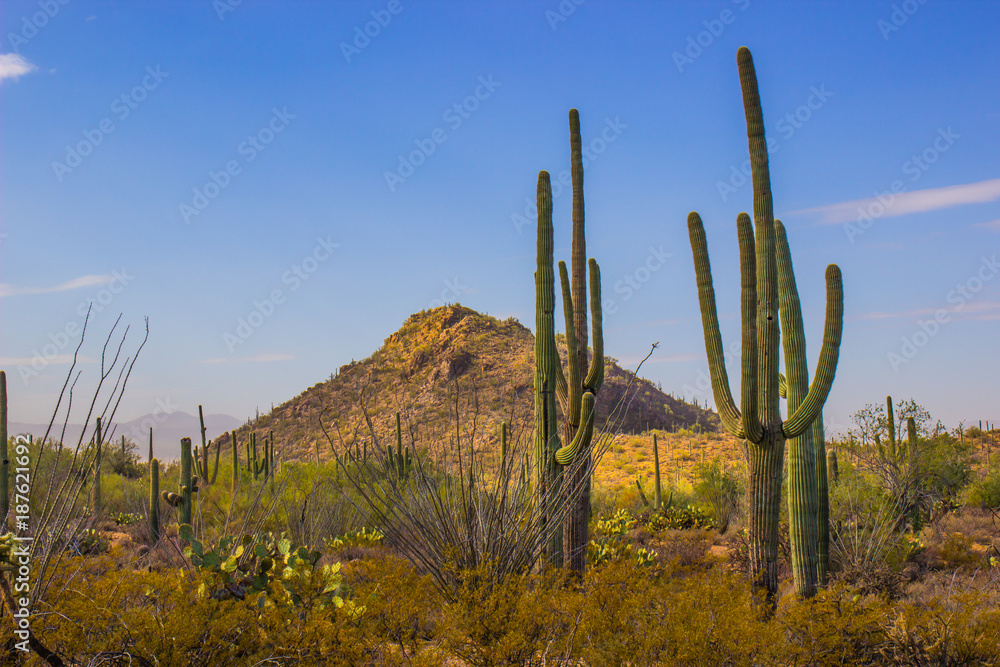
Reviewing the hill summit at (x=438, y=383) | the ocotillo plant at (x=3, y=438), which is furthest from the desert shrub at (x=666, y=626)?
the hill summit at (x=438, y=383)

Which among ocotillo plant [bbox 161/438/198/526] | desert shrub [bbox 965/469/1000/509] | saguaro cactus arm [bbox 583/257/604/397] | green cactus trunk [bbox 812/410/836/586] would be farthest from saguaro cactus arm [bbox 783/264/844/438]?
desert shrub [bbox 965/469/1000/509]

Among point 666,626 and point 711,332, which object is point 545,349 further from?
point 666,626

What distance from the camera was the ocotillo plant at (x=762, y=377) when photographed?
727 centimetres

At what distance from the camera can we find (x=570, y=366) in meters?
8.70

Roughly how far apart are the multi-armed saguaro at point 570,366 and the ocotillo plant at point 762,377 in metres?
1.48

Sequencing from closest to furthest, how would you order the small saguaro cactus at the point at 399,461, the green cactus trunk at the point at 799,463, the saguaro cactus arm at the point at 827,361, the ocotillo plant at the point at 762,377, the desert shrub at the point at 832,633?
the desert shrub at the point at 832,633, the ocotillo plant at the point at 762,377, the saguaro cactus arm at the point at 827,361, the green cactus trunk at the point at 799,463, the small saguaro cactus at the point at 399,461

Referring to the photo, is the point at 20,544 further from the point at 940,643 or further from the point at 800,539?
the point at 800,539

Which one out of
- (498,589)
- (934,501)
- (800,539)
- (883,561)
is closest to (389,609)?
(498,589)

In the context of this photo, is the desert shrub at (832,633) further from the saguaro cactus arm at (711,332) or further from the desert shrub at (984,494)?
the desert shrub at (984,494)

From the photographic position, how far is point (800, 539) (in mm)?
7859

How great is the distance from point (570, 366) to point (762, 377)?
224 cm

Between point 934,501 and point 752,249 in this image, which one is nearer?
point 752,249

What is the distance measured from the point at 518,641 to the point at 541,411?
382 centimetres

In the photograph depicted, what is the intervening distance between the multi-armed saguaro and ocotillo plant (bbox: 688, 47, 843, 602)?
1.48 m
